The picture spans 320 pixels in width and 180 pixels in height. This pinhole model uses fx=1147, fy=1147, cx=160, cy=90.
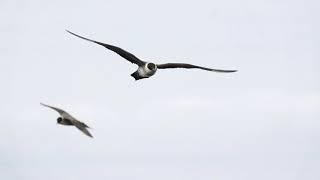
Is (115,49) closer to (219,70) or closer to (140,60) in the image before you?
(140,60)

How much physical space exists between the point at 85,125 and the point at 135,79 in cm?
523

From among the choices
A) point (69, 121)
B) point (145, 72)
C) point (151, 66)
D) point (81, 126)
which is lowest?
point (81, 126)

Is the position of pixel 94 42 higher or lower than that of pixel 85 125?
higher

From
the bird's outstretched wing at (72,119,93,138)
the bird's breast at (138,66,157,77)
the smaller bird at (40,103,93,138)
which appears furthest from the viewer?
the bird's breast at (138,66,157,77)

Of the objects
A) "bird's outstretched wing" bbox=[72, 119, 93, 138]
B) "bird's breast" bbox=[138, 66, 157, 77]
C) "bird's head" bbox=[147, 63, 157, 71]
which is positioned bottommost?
"bird's outstretched wing" bbox=[72, 119, 93, 138]

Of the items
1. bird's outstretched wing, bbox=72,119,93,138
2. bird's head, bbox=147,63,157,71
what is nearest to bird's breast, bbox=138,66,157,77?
bird's head, bbox=147,63,157,71

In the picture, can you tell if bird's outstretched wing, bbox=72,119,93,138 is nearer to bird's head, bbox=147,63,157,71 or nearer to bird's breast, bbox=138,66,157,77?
bird's breast, bbox=138,66,157,77

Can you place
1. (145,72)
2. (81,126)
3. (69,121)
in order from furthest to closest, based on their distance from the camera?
1. (145,72)
2. (69,121)
3. (81,126)

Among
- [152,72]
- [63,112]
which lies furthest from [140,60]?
[63,112]

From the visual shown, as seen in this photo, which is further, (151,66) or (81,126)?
(151,66)

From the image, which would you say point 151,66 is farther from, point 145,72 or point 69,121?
point 69,121

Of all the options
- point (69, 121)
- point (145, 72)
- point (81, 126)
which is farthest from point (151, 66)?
point (81, 126)

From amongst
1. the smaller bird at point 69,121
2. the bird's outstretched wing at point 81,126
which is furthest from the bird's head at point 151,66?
the bird's outstretched wing at point 81,126

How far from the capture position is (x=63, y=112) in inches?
2443
